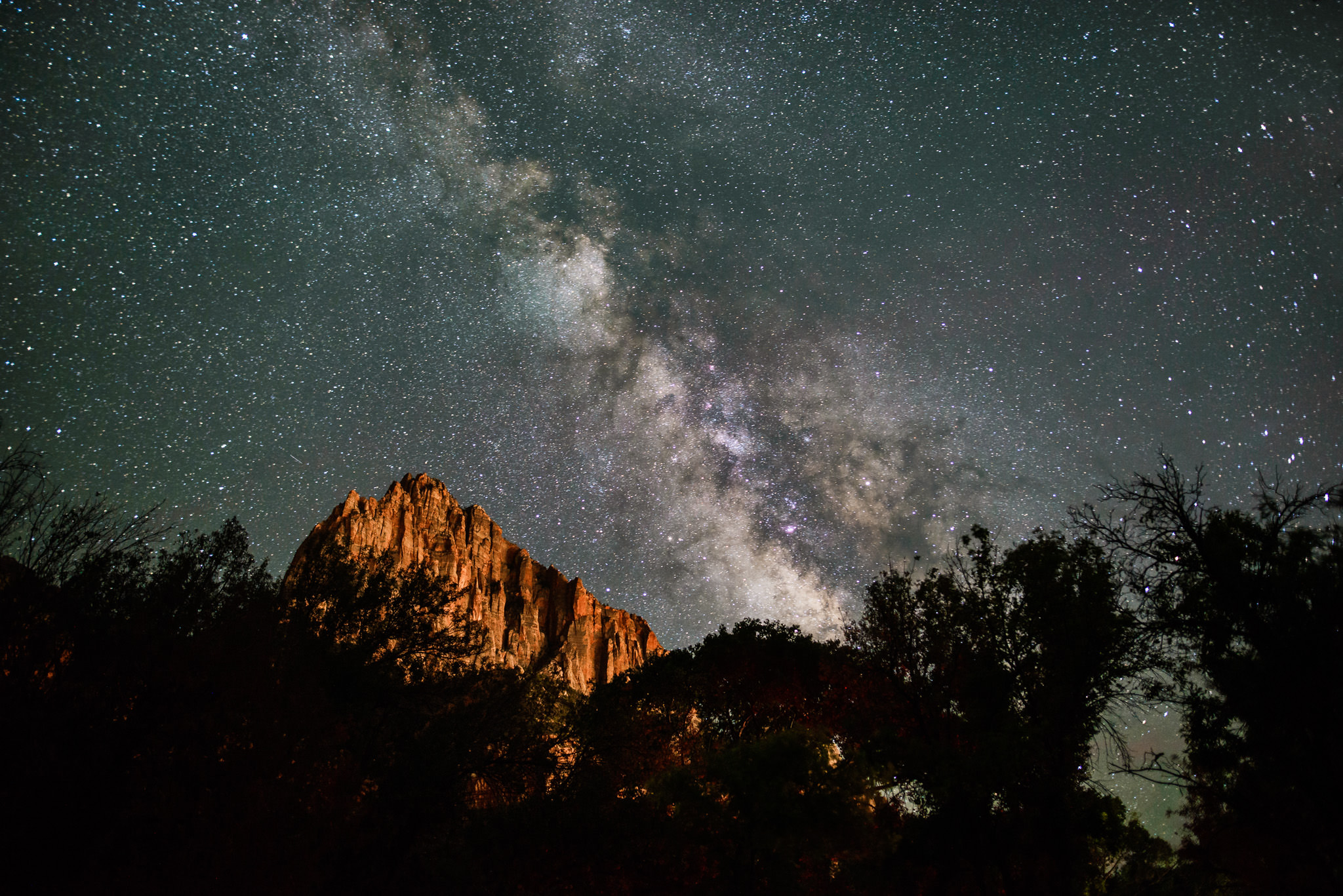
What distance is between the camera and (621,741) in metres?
25.8

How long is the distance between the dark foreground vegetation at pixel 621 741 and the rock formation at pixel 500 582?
64376mm

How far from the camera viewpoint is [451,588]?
27.7 meters

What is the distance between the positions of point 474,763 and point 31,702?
1192cm

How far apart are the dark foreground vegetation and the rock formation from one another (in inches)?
2534

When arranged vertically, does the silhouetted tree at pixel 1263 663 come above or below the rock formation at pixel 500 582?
below

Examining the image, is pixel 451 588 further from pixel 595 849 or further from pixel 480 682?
pixel 595 849

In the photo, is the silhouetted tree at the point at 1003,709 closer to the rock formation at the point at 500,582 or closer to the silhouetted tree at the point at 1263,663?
the silhouetted tree at the point at 1263,663

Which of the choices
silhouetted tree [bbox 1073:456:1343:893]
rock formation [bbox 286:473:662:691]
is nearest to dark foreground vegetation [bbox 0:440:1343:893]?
silhouetted tree [bbox 1073:456:1343:893]

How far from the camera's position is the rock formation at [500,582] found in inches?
3497

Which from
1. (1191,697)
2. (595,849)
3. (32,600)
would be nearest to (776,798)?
(595,849)

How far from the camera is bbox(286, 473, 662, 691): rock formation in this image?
88812 millimetres

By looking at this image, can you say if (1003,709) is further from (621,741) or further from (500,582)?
(500,582)

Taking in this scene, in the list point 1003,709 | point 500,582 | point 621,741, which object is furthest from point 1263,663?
point 500,582

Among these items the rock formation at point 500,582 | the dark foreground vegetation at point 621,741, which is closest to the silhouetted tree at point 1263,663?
the dark foreground vegetation at point 621,741
